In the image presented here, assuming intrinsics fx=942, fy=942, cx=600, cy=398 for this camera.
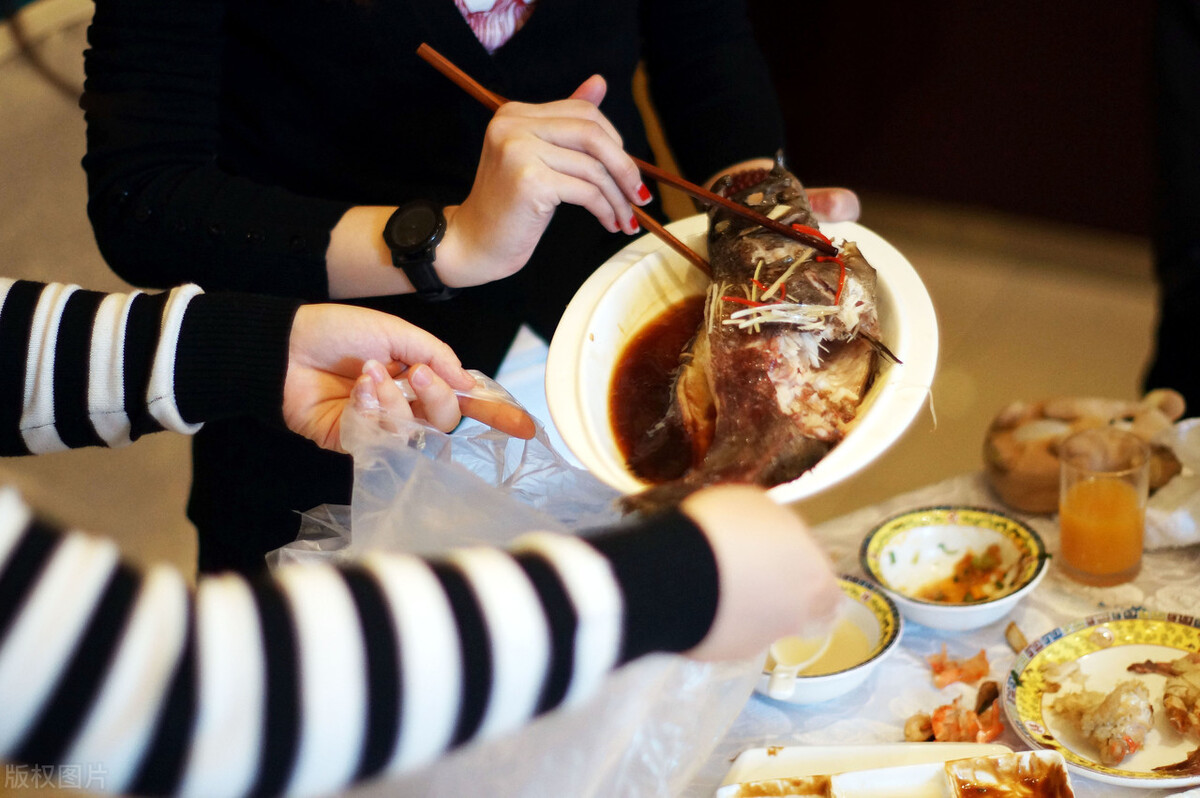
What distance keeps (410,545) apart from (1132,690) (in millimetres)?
728

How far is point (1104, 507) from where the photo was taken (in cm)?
117

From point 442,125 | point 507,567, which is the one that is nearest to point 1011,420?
point 442,125

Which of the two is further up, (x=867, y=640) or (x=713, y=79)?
(x=713, y=79)

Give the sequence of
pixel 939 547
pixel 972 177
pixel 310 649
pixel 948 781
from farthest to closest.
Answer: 1. pixel 972 177
2. pixel 939 547
3. pixel 948 781
4. pixel 310 649

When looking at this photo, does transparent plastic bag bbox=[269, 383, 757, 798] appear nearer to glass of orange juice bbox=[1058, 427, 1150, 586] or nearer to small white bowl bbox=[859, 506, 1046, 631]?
small white bowl bbox=[859, 506, 1046, 631]

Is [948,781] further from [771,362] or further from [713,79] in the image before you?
[713,79]

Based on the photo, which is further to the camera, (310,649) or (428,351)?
(428,351)

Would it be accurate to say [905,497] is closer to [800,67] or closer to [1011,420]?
[1011,420]

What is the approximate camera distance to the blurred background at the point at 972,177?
268 cm

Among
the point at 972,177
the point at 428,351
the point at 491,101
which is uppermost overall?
the point at 491,101

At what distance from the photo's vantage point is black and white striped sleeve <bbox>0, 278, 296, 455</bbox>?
908mm

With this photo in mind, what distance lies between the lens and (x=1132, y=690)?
3.10 ft

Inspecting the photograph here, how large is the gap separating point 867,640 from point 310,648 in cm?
76

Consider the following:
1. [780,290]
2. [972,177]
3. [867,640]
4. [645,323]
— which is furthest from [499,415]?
[972,177]
